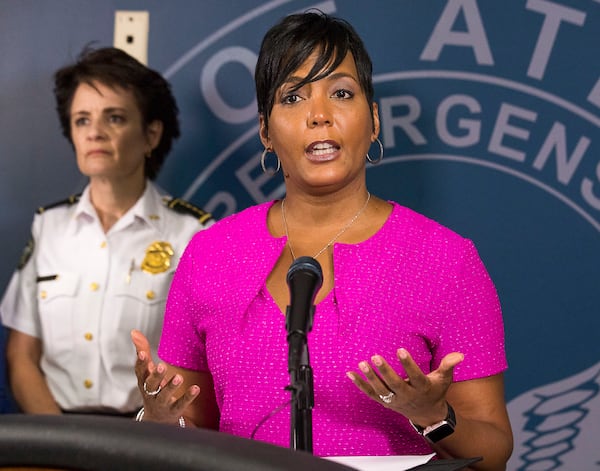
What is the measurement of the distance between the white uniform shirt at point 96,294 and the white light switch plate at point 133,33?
1.40 feet

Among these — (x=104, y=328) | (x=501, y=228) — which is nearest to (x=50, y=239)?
(x=104, y=328)

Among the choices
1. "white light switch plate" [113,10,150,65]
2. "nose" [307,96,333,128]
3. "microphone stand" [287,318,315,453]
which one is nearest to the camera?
"microphone stand" [287,318,315,453]

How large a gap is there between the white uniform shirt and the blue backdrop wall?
0.30 metres

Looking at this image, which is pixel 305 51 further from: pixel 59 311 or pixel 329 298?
pixel 59 311

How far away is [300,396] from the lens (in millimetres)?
1158

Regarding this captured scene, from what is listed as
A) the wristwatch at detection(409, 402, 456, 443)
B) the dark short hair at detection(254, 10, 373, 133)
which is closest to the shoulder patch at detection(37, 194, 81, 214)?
the dark short hair at detection(254, 10, 373, 133)

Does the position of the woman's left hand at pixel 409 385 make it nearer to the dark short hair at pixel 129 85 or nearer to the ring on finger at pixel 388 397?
the ring on finger at pixel 388 397

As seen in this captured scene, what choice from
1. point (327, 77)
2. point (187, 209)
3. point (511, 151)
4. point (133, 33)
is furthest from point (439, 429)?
point (133, 33)

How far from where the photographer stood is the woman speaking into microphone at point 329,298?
64.5 inches

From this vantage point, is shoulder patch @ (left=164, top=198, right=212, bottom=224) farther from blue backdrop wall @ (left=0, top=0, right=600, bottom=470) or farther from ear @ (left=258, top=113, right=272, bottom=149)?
ear @ (left=258, top=113, right=272, bottom=149)

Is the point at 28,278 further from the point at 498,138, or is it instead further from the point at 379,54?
the point at 498,138

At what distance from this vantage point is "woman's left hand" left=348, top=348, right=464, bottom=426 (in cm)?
129

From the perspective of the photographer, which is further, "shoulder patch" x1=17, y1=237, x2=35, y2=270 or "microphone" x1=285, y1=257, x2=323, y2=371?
"shoulder patch" x1=17, y1=237, x2=35, y2=270

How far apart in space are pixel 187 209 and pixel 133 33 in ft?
1.87
